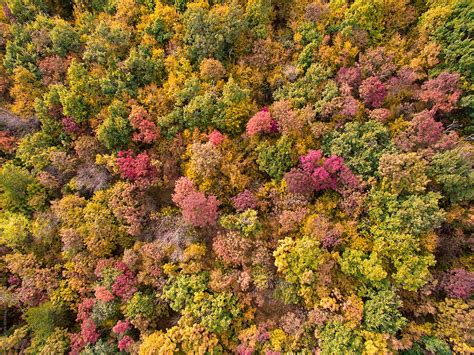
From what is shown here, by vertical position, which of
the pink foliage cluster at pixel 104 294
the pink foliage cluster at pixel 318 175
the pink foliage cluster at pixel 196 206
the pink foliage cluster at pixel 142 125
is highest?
the pink foliage cluster at pixel 142 125

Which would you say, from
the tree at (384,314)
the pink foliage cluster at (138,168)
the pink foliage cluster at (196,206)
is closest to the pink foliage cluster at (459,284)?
the tree at (384,314)

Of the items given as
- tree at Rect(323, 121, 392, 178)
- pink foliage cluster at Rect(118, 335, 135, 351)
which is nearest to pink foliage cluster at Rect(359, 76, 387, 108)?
tree at Rect(323, 121, 392, 178)

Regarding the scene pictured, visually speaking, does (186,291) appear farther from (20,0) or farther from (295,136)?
(20,0)

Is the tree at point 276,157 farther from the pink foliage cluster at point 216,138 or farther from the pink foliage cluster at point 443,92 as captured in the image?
the pink foliage cluster at point 443,92

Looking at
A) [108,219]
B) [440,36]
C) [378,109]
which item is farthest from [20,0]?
[440,36]

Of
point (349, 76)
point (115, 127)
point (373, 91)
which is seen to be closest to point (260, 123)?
point (349, 76)

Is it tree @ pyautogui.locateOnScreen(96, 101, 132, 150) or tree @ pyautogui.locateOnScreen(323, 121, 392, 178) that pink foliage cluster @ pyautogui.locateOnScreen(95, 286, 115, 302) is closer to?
tree @ pyautogui.locateOnScreen(96, 101, 132, 150)
